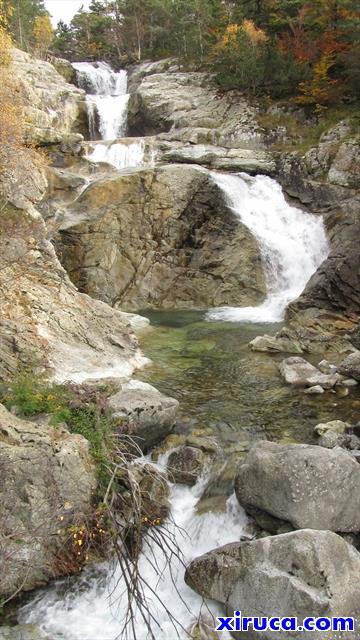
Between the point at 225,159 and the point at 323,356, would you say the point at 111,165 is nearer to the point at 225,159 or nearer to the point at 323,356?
the point at 225,159

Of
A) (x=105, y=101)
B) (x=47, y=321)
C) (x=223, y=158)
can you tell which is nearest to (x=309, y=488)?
(x=47, y=321)

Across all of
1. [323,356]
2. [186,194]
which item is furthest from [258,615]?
[186,194]

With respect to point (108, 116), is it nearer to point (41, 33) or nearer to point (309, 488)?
point (41, 33)

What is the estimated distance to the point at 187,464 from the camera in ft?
27.4

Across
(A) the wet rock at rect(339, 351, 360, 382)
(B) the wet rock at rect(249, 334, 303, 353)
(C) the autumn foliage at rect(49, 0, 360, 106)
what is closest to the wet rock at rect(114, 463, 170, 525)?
(A) the wet rock at rect(339, 351, 360, 382)

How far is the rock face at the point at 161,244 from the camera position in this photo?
2083cm

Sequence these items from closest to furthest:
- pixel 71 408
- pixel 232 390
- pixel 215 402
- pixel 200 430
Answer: pixel 71 408 < pixel 200 430 < pixel 215 402 < pixel 232 390

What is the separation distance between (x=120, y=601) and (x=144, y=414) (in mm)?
3191

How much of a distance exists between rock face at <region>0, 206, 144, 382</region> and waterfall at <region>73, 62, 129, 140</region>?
1661 centimetres

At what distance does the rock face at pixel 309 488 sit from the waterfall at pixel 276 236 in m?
12.4

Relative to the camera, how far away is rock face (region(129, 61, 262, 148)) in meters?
27.0

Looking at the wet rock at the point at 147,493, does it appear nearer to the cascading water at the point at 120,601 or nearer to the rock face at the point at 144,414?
the cascading water at the point at 120,601

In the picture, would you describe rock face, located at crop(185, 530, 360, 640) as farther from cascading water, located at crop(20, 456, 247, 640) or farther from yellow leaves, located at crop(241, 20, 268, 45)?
yellow leaves, located at crop(241, 20, 268, 45)

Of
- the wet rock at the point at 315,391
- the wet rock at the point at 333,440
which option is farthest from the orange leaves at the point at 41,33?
the wet rock at the point at 333,440
